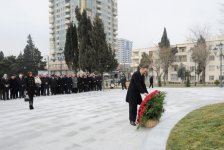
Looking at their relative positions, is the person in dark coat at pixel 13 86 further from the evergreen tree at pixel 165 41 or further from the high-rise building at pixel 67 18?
the high-rise building at pixel 67 18

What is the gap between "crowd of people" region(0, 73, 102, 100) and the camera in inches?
744

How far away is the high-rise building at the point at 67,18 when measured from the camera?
322 ft

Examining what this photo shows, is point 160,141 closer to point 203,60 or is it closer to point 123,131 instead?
point 123,131

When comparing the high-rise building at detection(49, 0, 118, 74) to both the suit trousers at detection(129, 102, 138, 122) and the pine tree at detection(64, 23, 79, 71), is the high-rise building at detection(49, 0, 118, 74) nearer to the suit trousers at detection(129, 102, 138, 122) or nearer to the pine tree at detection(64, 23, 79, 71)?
the pine tree at detection(64, 23, 79, 71)

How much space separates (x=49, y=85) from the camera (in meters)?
22.1

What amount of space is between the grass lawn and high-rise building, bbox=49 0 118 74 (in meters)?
89.6

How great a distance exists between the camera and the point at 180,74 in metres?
65.2

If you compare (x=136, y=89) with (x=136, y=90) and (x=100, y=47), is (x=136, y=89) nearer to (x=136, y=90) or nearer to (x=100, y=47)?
(x=136, y=90)

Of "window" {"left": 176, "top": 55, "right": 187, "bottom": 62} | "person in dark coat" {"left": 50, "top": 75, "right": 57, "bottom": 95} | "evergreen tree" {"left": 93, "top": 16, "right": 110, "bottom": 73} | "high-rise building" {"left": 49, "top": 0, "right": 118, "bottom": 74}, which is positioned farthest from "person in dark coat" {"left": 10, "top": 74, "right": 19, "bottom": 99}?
"high-rise building" {"left": 49, "top": 0, "right": 118, "bottom": 74}

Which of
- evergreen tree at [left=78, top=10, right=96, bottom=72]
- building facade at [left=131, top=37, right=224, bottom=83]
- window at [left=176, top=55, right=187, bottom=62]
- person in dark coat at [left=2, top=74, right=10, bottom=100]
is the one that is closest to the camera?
person in dark coat at [left=2, top=74, right=10, bottom=100]

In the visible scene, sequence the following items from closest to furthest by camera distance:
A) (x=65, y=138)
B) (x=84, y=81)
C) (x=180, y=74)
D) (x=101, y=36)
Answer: (x=65, y=138), (x=84, y=81), (x=101, y=36), (x=180, y=74)

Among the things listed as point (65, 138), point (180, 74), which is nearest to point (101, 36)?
point (65, 138)

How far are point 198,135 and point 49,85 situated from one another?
17269 mm

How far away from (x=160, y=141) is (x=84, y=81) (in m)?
19.0
